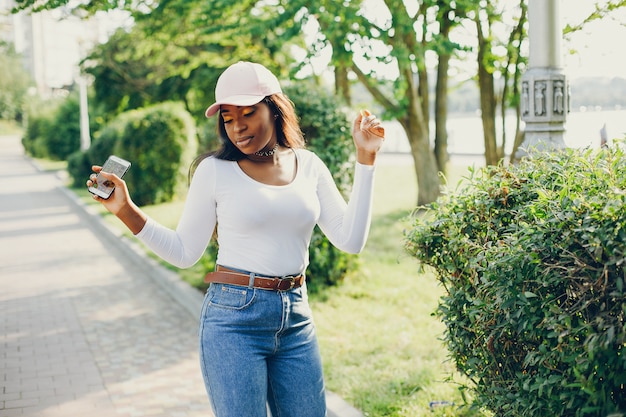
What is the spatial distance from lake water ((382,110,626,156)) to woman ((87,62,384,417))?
1.50 ft

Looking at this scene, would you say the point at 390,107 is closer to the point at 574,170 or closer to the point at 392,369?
the point at 392,369

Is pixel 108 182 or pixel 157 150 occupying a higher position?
pixel 157 150

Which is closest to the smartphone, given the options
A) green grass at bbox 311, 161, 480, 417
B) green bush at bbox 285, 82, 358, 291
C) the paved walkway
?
green grass at bbox 311, 161, 480, 417

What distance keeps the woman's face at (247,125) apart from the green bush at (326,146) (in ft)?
→ 14.7

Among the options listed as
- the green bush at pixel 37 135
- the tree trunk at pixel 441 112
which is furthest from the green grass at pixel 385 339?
the green bush at pixel 37 135

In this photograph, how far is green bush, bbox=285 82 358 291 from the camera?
7320mm

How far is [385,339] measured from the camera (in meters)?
5.86

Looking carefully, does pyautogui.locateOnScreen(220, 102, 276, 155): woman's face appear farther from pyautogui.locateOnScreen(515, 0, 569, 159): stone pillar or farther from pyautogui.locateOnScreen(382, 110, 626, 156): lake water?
pyautogui.locateOnScreen(515, 0, 569, 159): stone pillar

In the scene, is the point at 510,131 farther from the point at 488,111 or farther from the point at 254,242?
the point at 254,242

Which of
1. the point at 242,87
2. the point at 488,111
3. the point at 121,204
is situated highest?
the point at 488,111

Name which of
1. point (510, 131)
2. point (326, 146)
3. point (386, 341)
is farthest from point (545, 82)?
point (510, 131)

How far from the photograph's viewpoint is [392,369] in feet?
16.9

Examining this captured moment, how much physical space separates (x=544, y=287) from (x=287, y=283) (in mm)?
950

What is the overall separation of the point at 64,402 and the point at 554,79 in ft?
13.0
